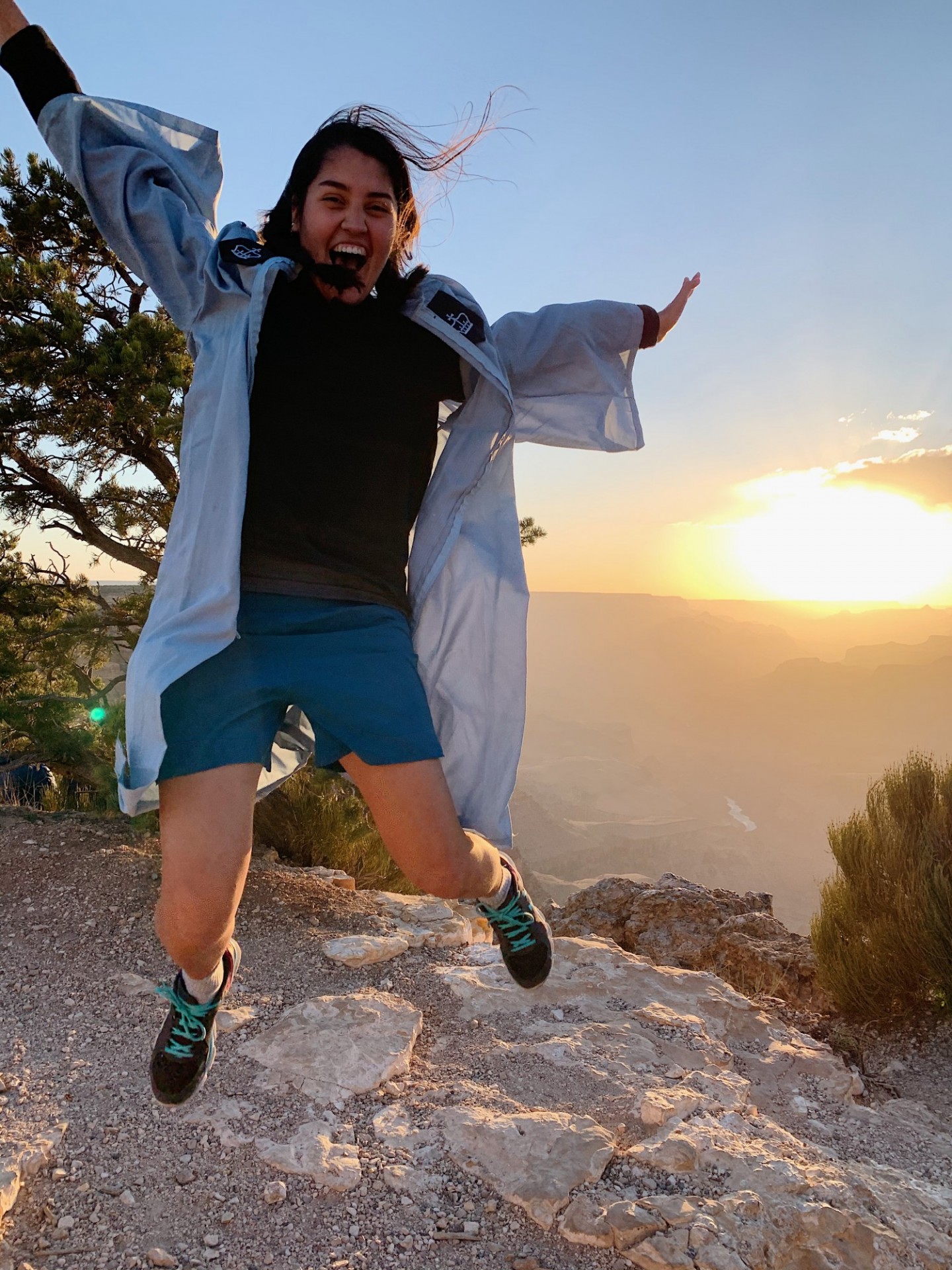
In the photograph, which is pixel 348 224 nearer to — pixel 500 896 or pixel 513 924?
pixel 500 896

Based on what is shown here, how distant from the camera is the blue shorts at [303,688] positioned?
1893 mm

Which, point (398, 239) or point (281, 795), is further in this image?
point (281, 795)

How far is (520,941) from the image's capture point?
238 centimetres

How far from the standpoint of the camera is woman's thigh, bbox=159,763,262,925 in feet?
5.95

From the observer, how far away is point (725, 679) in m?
116

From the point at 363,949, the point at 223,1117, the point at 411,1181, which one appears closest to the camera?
the point at 411,1181

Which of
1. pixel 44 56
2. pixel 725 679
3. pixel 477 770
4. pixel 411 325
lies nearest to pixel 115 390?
pixel 44 56

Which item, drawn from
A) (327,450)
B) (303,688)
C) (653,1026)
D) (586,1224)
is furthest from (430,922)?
(327,450)

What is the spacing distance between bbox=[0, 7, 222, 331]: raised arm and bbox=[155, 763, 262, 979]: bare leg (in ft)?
3.81

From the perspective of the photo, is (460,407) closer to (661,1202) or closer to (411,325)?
(411,325)

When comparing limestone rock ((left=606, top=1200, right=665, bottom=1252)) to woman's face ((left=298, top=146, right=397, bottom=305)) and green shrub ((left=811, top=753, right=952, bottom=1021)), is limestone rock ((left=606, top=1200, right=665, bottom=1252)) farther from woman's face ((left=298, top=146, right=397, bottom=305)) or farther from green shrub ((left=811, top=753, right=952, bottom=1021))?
green shrub ((left=811, top=753, right=952, bottom=1021))

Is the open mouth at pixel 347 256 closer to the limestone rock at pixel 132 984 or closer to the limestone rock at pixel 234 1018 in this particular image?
the limestone rock at pixel 234 1018

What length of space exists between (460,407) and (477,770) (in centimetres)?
112

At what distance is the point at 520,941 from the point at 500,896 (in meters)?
0.17
